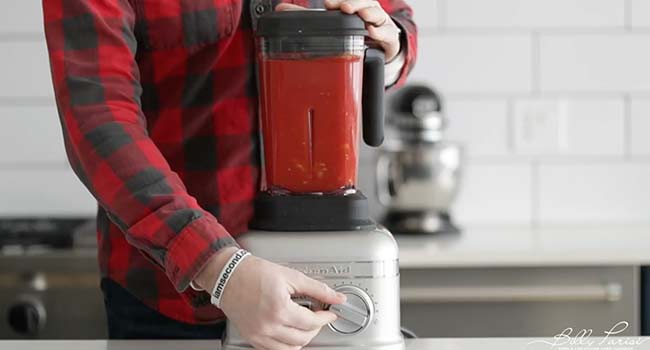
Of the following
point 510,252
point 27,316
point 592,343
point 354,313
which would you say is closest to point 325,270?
Answer: point 354,313

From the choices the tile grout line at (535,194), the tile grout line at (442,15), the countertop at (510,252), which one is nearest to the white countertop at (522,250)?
the countertop at (510,252)

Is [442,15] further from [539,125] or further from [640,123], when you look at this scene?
[640,123]

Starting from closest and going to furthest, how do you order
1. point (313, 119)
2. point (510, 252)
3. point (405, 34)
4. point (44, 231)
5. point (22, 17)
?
point (313, 119)
point (405, 34)
point (510, 252)
point (44, 231)
point (22, 17)

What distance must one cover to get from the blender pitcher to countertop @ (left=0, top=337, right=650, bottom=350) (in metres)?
0.17

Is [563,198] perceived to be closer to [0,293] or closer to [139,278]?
[0,293]

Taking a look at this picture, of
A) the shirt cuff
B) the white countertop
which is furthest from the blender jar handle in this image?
the white countertop

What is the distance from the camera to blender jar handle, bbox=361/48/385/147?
1.04 metres

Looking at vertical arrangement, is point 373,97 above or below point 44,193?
above

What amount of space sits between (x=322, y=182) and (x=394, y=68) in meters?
0.25

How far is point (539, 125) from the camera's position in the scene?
2232 millimetres

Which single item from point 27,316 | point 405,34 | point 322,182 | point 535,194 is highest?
point 405,34

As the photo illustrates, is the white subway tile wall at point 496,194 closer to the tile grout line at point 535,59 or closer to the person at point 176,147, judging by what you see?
the tile grout line at point 535,59

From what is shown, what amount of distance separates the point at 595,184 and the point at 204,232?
4.90 feet

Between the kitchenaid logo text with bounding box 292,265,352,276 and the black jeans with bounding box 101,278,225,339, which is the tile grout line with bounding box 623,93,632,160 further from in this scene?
the kitchenaid logo text with bounding box 292,265,352,276
